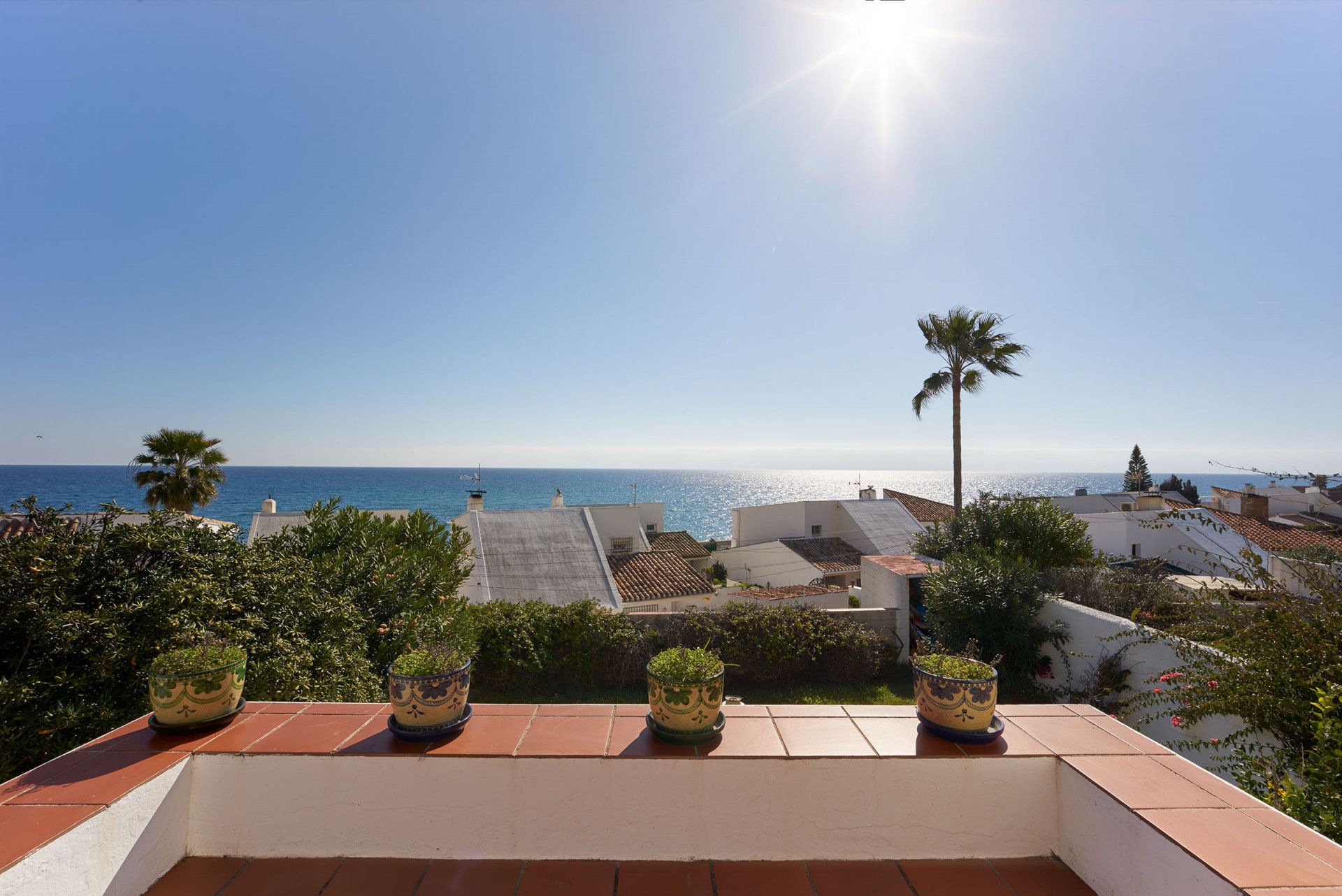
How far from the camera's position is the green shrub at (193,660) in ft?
8.38

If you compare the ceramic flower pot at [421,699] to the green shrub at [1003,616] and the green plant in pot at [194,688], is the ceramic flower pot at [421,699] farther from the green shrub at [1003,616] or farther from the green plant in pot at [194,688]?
the green shrub at [1003,616]

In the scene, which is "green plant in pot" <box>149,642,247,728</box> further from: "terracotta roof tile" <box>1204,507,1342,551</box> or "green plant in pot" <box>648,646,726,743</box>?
"terracotta roof tile" <box>1204,507,1342,551</box>

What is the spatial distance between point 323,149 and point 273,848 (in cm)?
1031

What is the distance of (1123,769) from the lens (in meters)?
2.25

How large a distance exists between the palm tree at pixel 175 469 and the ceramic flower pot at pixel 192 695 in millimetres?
14839

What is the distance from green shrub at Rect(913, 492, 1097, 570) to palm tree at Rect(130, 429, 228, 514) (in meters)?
18.1

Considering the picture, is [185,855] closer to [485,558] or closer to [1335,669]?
[1335,669]

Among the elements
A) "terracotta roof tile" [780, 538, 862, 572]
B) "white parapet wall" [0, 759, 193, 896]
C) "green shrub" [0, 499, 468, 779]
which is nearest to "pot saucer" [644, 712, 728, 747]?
"white parapet wall" [0, 759, 193, 896]

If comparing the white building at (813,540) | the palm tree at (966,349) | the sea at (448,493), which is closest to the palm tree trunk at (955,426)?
the palm tree at (966,349)

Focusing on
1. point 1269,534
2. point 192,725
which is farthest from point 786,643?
point 1269,534

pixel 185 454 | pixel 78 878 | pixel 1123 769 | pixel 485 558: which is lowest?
pixel 485 558

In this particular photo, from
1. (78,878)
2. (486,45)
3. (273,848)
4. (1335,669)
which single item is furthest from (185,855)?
(486,45)

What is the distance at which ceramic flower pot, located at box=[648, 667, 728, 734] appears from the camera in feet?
7.91

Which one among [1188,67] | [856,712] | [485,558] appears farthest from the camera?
[485,558]
